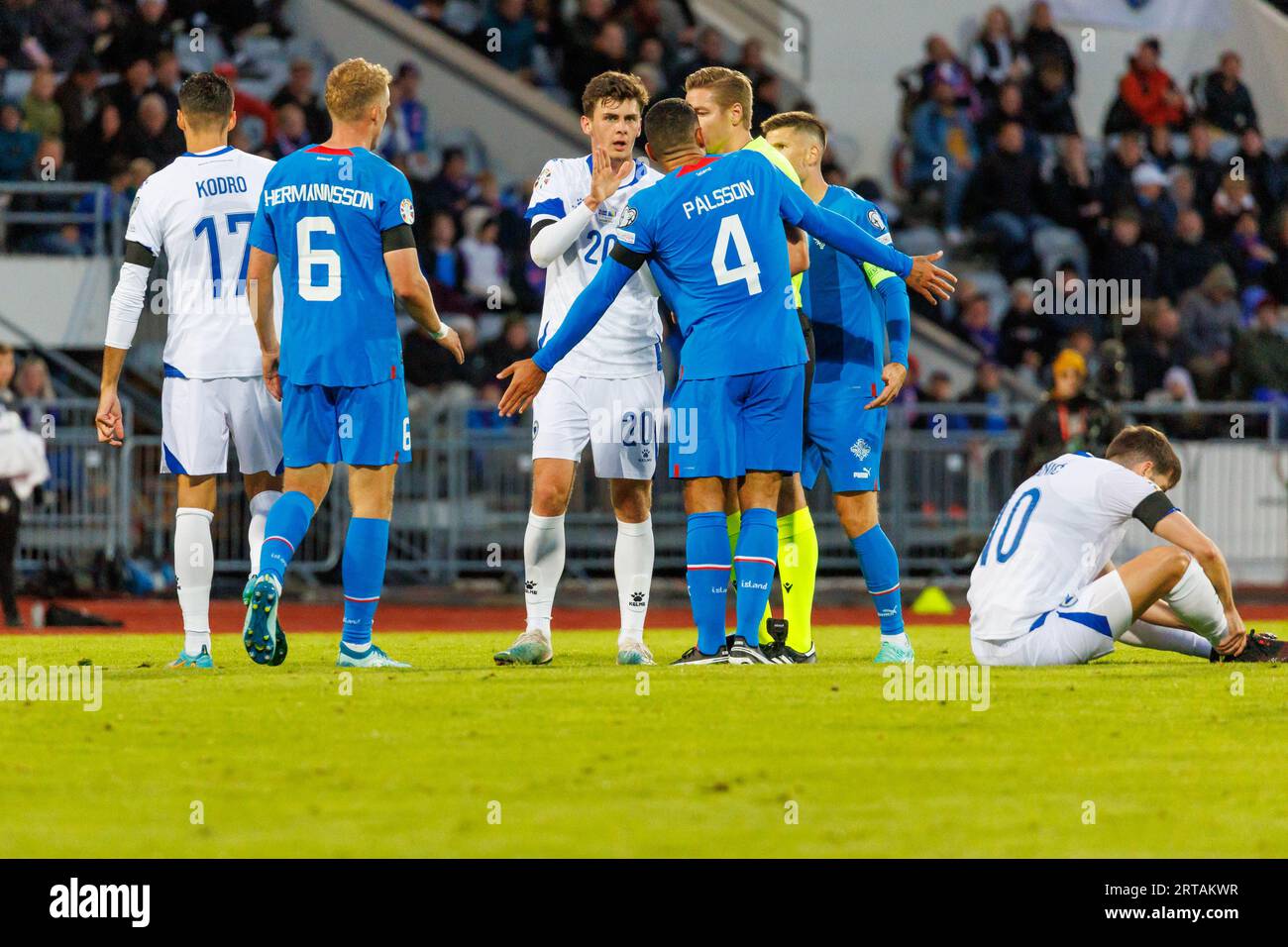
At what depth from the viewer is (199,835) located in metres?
4.76

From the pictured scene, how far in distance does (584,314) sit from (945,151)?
47.6 feet

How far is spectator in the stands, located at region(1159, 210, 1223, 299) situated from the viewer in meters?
21.2

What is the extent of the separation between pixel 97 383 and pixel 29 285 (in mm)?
1088

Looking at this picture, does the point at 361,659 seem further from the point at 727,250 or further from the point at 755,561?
the point at 727,250

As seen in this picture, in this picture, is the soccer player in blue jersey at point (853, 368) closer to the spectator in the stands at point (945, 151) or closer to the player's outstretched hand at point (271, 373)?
the player's outstretched hand at point (271, 373)

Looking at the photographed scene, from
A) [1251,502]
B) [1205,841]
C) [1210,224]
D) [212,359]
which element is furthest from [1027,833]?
[1210,224]

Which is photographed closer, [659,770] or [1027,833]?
[1027,833]

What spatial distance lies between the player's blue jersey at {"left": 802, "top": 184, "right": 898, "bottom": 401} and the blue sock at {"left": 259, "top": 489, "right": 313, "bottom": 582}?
2.45 meters

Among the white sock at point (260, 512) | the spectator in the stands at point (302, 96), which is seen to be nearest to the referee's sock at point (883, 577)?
the white sock at point (260, 512)

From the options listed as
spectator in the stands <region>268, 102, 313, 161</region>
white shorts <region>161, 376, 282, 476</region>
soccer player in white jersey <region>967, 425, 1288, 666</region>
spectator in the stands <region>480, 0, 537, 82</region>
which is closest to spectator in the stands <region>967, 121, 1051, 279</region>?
spectator in the stands <region>480, 0, 537, 82</region>

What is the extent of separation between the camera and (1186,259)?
21312mm

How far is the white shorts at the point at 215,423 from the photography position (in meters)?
8.73

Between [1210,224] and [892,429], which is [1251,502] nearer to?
[892,429]

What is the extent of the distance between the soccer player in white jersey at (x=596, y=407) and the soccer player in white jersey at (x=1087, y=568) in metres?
1.58
